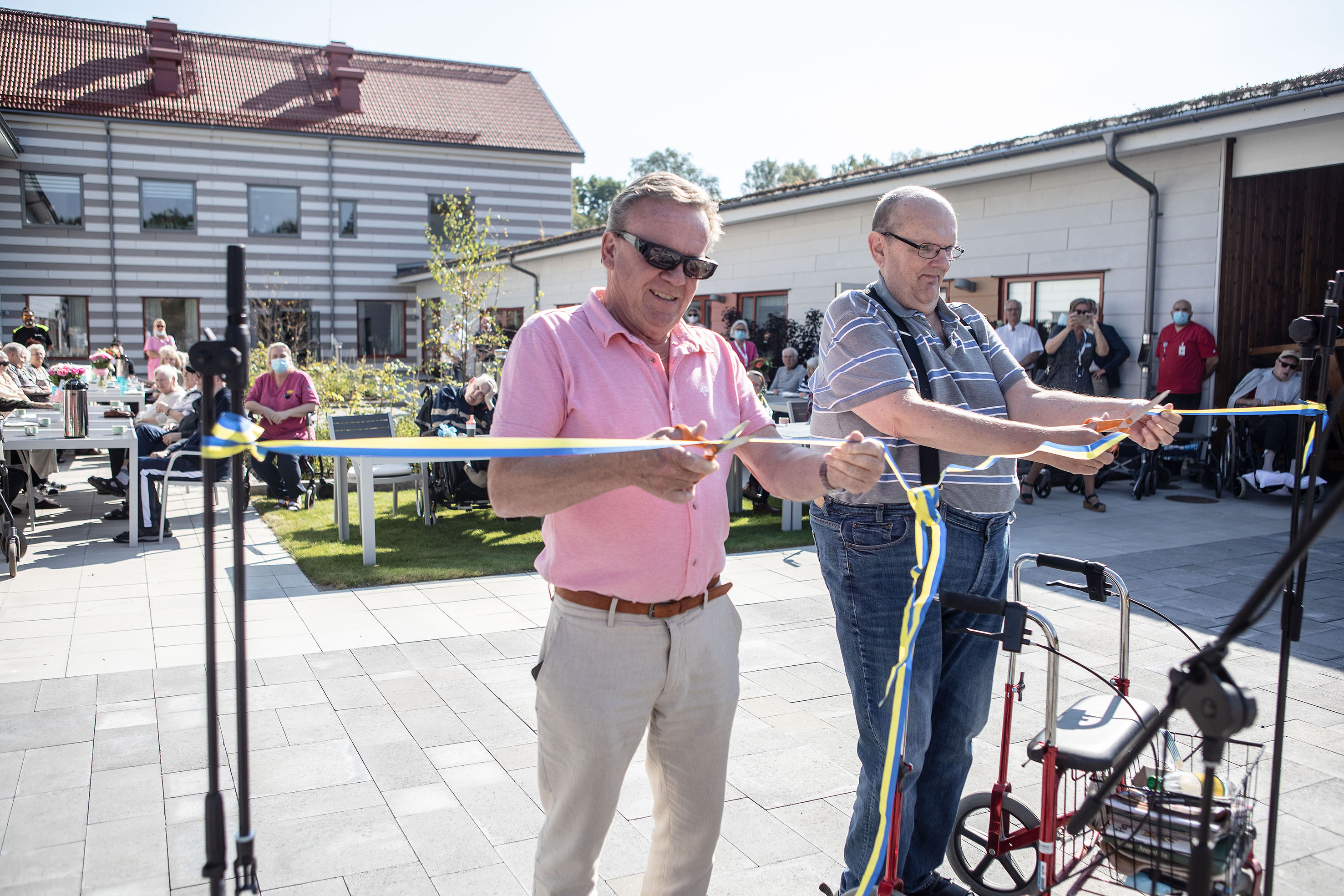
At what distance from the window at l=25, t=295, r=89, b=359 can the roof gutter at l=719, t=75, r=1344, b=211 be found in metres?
22.7

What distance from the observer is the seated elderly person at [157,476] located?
→ 27.3 feet

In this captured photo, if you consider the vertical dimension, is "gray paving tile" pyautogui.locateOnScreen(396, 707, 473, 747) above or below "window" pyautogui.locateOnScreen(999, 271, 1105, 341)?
below

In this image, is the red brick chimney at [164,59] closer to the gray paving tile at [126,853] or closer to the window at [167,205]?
the window at [167,205]

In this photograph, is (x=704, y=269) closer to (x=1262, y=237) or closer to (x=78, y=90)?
(x=1262, y=237)

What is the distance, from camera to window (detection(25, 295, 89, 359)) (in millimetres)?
26719

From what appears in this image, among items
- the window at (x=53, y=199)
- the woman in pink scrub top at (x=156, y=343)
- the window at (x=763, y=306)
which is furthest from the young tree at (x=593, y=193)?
the window at (x=763, y=306)

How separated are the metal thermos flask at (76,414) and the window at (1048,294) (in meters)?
10.1

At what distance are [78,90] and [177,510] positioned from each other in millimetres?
23553

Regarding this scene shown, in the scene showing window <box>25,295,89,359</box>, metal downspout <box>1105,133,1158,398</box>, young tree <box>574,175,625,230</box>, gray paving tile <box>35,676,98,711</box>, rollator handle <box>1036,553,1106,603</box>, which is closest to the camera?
rollator handle <box>1036,553,1106,603</box>

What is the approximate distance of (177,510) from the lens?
33.0 ft

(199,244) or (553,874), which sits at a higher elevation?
(199,244)

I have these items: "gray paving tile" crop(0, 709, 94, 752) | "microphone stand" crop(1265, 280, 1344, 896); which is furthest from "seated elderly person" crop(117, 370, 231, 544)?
"microphone stand" crop(1265, 280, 1344, 896)

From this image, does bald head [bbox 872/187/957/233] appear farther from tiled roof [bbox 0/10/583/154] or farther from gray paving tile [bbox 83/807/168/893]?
tiled roof [bbox 0/10/583/154]

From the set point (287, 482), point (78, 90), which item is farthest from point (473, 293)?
point (78, 90)
